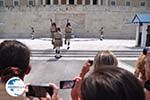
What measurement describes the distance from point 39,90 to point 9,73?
0.97ft

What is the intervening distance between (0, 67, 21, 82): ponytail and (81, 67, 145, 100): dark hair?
2.38ft

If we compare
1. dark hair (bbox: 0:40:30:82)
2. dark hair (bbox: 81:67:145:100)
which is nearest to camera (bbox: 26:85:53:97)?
dark hair (bbox: 0:40:30:82)

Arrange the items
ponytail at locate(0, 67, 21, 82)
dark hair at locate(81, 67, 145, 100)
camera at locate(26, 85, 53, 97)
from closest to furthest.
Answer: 1. dark hair at locate(81, 67, 145, 100)
2. ponytail at locate(0, 67, 21, 82)
3. camera at locate(26, 85, 53, 97)

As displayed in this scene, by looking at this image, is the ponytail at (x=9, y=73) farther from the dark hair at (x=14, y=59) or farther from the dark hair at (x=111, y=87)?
the dark hair at (x=111, y=87)

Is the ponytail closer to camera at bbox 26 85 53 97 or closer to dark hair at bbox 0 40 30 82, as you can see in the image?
dark hair at bbox 0 40 30 82

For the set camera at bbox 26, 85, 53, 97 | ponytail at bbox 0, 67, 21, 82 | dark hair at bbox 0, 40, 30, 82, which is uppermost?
dark hair at bbox 0, 40, 30, 82

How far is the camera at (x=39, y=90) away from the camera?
2.86 meters

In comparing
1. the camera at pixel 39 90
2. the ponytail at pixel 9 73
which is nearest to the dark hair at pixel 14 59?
the ponytail at pixel 9 73

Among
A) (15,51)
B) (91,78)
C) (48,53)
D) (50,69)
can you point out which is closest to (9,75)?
(15,51)

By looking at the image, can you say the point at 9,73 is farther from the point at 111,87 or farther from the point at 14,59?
the point at 111,87

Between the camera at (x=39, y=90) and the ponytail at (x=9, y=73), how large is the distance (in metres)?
0.22

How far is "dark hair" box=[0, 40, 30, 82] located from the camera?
2713 mm

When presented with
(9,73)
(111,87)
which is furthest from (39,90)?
(111,87)

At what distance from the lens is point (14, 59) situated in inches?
109
